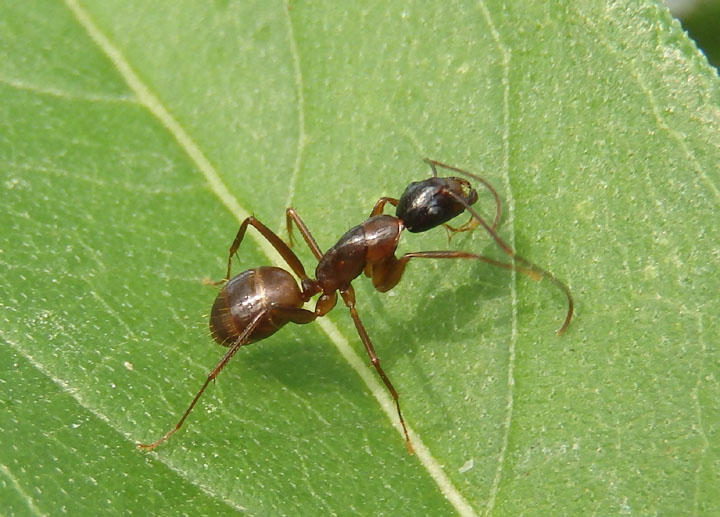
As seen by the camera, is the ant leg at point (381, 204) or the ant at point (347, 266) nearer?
the ant at point (347, 266)

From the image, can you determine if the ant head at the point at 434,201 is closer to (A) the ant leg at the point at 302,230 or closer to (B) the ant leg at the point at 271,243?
(A) the ant leg at the point at 302,230

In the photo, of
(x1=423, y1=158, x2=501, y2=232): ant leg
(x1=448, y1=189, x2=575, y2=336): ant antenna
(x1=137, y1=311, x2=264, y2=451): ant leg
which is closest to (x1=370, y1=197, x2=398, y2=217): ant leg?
(x1=423, y1=158, x2=501, y2=232): ant leg

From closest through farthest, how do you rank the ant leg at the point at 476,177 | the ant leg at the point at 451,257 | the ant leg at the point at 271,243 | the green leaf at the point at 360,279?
1. the green leaf at the point at 360,279
2. the ant leg at the point at 451,257
3. the ant leg at the point at 476,177
4. the ant leg at the point at 271,243

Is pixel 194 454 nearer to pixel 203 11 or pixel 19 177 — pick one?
pixel 19 177

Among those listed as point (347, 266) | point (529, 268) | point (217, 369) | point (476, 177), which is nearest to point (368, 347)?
point (347, 266)

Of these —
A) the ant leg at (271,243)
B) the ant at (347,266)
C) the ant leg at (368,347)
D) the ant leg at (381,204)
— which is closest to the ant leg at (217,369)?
the ant at (347,266)

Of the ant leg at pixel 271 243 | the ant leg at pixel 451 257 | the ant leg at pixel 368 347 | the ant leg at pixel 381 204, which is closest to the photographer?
the ant leg at pixel 368 347
